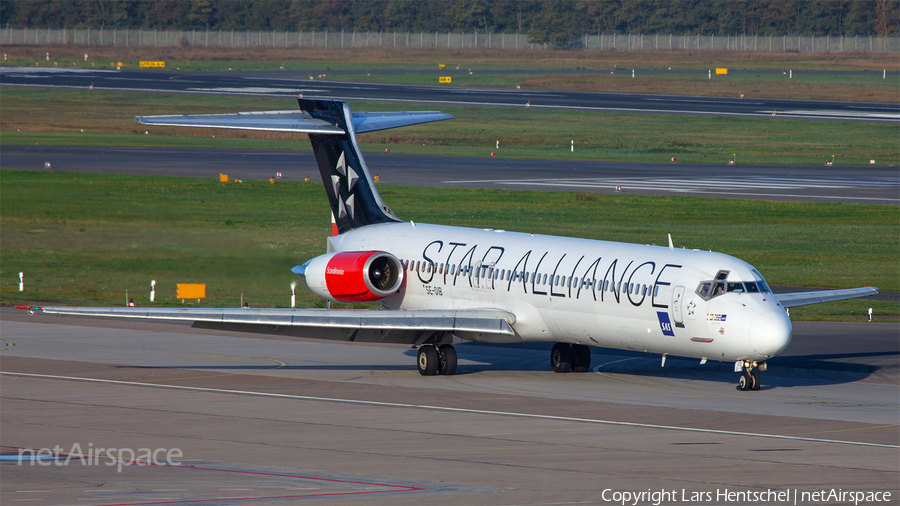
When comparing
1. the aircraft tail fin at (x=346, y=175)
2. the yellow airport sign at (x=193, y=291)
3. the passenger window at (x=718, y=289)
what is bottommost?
the yellow airport sign at (x=193, y=291)

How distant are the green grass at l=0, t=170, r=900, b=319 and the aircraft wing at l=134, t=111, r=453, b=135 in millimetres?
4600

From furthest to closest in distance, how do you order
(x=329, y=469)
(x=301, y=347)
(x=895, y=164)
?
(x=895, y=164)
(x=301, y=347)
(x=329, y=469)

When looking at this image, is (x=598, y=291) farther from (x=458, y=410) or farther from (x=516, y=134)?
(x=516, y=134)

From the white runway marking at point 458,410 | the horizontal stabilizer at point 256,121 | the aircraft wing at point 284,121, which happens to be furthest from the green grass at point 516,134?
the white runway marking at point 458,410

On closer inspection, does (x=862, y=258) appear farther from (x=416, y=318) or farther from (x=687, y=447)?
(x=687, y=447)

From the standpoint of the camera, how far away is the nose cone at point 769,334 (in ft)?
84.1

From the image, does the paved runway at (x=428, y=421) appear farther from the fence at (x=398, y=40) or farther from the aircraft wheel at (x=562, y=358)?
the fence at (x=398, y=40)

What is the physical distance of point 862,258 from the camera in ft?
167

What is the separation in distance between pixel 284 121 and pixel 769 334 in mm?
15785

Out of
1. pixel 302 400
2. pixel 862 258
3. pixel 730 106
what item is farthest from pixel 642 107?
pixel 302 400

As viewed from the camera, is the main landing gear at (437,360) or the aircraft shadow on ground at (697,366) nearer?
the main landing gear at (437,360)

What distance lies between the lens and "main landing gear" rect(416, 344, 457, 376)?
30.4m

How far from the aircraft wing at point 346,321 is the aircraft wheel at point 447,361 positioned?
0.76 meters

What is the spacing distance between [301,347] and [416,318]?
26.5 feet
